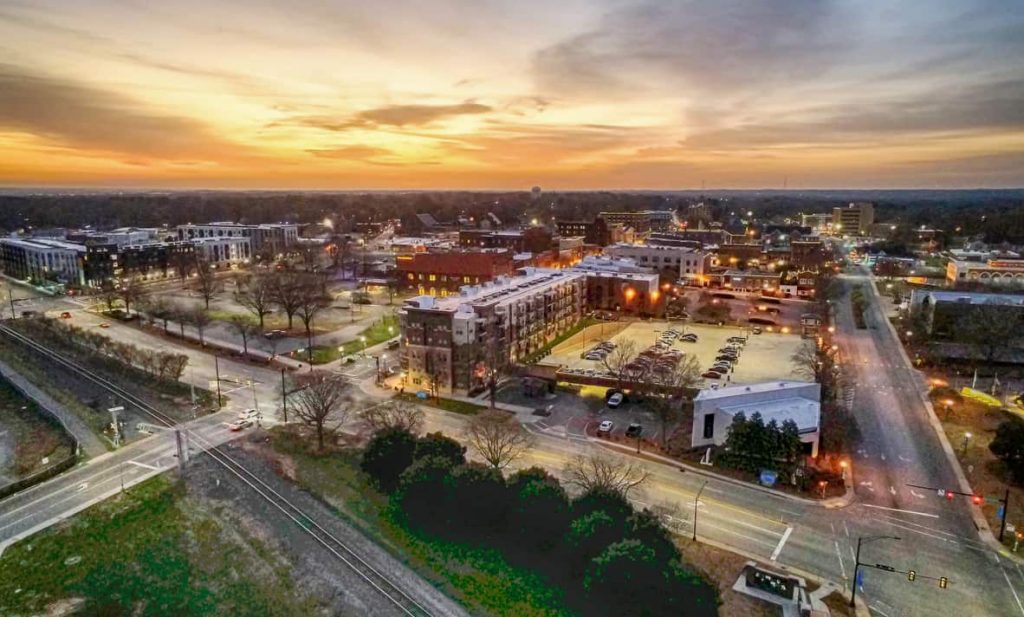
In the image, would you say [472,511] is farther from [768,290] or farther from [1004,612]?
[768,290]

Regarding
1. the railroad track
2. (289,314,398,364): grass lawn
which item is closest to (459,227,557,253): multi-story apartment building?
(289,314,398,364): grass lawn

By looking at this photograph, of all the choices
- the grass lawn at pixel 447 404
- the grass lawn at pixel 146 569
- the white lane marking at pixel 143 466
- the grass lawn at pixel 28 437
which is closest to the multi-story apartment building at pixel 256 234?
the grass lawn at pixel 28 437

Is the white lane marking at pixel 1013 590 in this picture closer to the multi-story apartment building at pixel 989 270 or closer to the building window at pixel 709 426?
the building window at pixel 709 426

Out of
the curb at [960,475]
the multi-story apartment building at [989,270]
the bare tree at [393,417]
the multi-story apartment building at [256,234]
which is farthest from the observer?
the multi-story apartment building at [256,234]

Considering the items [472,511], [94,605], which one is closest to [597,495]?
[472,511]

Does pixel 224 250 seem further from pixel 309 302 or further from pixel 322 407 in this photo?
pixel 322 407
